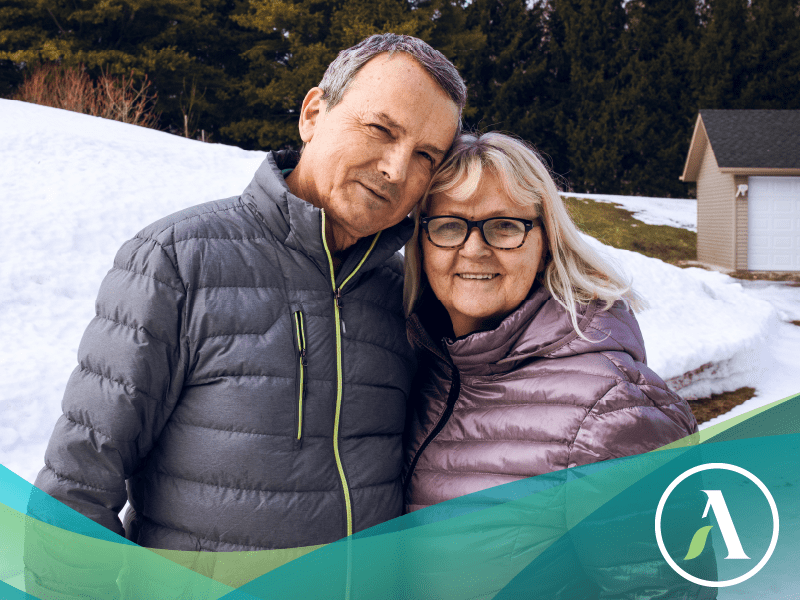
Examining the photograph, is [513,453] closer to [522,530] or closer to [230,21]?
[522,530]

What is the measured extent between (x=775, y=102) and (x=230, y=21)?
22.9m

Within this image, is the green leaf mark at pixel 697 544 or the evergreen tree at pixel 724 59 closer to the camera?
the green leaf mark at pixel 697 544

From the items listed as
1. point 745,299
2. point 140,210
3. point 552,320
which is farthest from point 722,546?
point 745,299

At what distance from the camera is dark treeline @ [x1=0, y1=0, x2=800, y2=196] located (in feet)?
71.0

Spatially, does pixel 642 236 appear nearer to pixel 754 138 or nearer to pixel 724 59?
pixel 754 138

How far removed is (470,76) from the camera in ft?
99.5

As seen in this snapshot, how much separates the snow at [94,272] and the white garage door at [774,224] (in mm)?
7174

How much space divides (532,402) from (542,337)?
0.21m

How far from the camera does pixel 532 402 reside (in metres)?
1.80

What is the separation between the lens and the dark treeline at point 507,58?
2164 centimetres

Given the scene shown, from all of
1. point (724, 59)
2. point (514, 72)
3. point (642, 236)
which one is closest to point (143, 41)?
point (514, 72)

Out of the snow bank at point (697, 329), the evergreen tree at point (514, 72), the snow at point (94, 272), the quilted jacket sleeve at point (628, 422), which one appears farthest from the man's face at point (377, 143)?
the evergreen tree at point (514, 72)

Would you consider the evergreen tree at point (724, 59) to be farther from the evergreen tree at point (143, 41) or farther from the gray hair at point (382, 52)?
the gray hair at point (382, 52)

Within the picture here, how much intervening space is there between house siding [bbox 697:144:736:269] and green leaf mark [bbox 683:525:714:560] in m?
17.3
